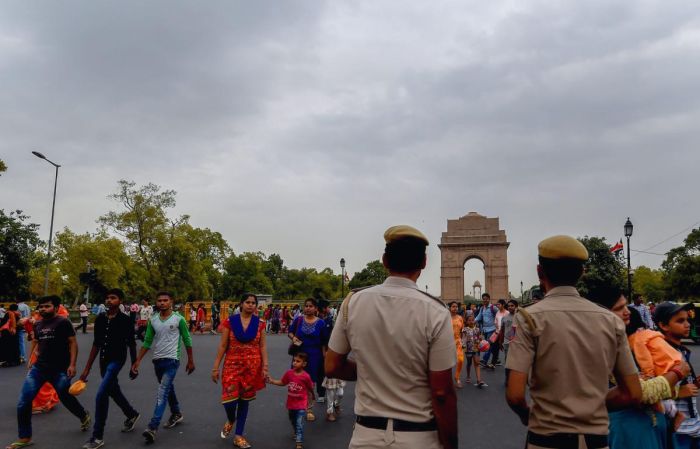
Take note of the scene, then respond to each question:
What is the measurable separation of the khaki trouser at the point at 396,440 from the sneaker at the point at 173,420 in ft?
18.9

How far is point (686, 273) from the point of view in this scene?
176ft

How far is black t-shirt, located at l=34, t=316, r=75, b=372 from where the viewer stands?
22.3 ft

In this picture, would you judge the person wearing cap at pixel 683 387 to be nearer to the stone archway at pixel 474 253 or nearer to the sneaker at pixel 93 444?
the sneaker at pixel 93 444

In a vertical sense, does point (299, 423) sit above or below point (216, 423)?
above

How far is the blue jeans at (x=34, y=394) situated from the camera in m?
6.29

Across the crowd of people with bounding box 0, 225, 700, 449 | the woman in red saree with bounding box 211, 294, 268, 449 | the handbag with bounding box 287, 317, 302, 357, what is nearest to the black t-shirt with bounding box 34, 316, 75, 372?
the woman in red saree with bounding box 211, 294, 268, 449

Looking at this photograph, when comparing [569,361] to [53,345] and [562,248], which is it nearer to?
[562,248]

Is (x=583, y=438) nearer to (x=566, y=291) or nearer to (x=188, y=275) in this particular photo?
(x=566, y=291)

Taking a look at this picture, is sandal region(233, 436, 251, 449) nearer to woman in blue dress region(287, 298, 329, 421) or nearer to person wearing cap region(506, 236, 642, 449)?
woman in blue dress region(287, 298, 329, 421)

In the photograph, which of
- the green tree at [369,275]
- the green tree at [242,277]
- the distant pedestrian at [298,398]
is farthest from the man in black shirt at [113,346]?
the green tree at [369,275]

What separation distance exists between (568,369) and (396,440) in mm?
962

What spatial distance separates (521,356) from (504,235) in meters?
65.9

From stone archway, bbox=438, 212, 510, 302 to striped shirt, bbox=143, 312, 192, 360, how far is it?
5820 cm

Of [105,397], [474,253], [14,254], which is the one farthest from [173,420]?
[474,253]
